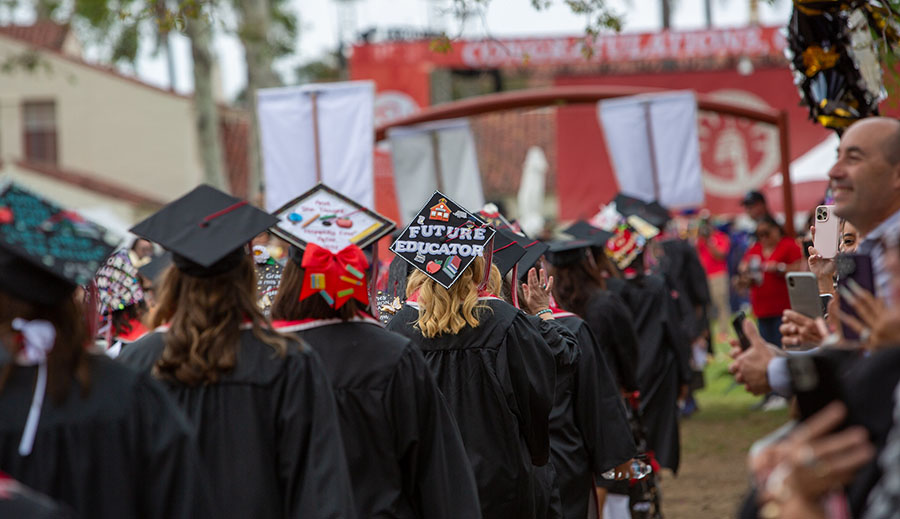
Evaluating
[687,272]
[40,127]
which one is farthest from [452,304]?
[40,127]

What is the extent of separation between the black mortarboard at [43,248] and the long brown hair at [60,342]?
0.12ft

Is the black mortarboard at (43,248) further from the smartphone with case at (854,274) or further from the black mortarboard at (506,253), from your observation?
the black mortarboard at (506,253)

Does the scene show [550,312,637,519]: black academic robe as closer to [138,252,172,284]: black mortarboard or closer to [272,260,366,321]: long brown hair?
[138,252,172,284]: black mortarboard

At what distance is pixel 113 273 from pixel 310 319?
2350 millimetres

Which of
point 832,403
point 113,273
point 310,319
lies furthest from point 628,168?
point 832,403

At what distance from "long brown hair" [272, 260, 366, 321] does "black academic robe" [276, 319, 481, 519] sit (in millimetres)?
84

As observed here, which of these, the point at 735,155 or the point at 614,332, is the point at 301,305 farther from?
the point at 735,155

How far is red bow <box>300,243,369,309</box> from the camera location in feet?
14.7

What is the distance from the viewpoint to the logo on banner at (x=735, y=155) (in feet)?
82.7

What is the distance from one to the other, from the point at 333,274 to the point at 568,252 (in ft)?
13.1

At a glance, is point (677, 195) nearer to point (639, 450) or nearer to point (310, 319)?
point (639, 450)

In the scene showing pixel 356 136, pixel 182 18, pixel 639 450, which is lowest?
pixel 639 450

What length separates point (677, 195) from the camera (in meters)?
15.4

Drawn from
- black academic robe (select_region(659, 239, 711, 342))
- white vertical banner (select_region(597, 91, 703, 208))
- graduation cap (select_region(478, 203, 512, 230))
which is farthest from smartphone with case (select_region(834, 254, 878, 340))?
white vertical banner (select_region(597, 91, 703, 208))
